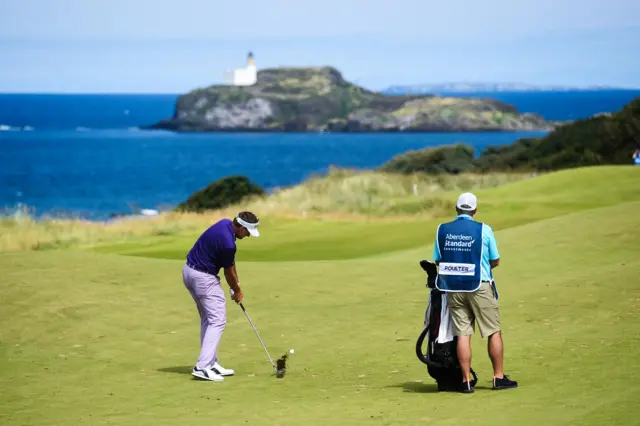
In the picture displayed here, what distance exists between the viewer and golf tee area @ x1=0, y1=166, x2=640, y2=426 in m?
11.0

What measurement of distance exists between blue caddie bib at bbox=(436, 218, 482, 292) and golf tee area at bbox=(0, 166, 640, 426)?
1149 millimetres

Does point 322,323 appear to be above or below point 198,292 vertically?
below

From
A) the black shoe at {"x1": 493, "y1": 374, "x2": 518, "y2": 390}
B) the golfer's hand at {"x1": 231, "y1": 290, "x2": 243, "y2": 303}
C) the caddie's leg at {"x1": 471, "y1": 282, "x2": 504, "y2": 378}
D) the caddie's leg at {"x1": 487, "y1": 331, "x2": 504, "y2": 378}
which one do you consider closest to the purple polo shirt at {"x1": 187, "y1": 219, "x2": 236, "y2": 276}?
the golfer's hand at {"x1": 231, "y1": 290, "x2": 243, "y2": 303}

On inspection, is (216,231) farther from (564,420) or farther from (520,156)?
(520,156)

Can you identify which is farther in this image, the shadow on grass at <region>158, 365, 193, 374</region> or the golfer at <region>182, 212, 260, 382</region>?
the shadow on grass at <region>158, 365, 193, 374</region>

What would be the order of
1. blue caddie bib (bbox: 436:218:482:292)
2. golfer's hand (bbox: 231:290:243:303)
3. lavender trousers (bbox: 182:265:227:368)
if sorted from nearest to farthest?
blue caddie bib (bbox: 436:218:482:292), golfer's hand (bbox: 231:290:243:303), lavender trousers (bbox: 182:265:227:368)

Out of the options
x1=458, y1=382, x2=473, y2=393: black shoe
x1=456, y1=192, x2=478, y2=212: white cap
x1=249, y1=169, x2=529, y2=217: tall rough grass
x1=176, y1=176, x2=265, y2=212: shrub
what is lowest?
x1=176, y1=176, x2=265, y2=212: shrub

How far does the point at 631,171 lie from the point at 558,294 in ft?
85.7

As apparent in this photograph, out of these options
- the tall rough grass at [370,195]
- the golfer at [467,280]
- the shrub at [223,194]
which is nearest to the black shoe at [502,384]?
the golfer at [467,280]

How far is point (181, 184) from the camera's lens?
139750mm

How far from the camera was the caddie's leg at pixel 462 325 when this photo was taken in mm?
11281

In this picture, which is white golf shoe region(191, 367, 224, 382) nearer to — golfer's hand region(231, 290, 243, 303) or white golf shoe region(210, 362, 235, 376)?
white golf shoe region(210, 362, 235, 376)

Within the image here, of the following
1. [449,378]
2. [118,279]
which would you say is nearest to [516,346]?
[449,378]

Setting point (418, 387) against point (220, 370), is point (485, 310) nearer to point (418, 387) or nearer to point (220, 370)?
point (418, 387)
